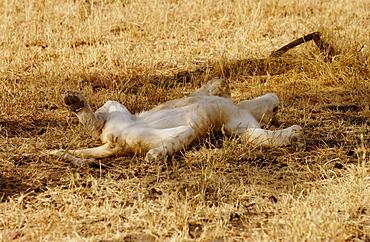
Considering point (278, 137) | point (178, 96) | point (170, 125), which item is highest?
point (170, 125)

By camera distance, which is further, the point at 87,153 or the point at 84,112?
the point at 84,112

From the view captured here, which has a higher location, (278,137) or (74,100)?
(74,100)

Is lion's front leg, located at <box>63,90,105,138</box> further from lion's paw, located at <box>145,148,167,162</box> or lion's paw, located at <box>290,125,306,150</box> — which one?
lion's paw, located at <box>290,125,306,150</box>

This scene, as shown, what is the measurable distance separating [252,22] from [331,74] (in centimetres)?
243

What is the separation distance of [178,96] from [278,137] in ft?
6.52

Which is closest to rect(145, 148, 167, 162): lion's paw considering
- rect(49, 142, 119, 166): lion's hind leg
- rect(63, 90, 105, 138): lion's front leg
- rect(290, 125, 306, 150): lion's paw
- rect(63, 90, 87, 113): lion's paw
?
rect(49, 142, 119, 166): lion's hind leg

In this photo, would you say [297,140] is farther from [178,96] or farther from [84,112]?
[178,96]

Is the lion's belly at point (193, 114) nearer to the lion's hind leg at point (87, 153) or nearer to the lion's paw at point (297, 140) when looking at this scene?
the lion's hind leg at point (87, 153)

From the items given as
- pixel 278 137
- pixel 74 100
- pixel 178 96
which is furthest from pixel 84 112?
pixel 178 96

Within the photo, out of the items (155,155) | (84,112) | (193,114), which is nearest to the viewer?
(155,155)

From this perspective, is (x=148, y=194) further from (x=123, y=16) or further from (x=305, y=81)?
(x=123, y=16)

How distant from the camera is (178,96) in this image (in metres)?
5.99

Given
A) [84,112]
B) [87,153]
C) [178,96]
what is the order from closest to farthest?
[87,153], [84,112], [178,96]

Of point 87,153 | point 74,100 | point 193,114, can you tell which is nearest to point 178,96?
point 193,114
